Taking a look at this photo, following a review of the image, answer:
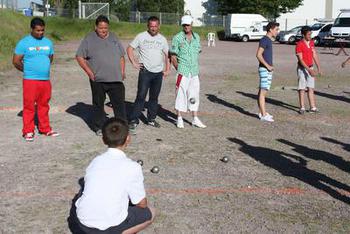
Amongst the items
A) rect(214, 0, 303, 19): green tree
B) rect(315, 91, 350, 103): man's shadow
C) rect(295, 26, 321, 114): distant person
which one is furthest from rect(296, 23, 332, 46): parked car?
rect(295, 26, 321, 114): distant person

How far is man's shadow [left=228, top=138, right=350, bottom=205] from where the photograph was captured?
19.7ft

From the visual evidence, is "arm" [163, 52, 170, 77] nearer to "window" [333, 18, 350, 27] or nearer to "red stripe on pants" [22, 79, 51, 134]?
"red stripe on pants" [22, 79, 51, 134]

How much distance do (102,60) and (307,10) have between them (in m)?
64.6

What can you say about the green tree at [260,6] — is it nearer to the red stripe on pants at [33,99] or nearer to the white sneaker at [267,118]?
the white sneaker at [267,118]

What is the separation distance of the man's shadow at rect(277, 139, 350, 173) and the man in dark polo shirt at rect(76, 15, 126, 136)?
2.90 meters

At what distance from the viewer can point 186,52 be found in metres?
8.57

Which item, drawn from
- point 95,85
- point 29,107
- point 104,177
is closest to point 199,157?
point 95,85

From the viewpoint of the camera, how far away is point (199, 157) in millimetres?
7254

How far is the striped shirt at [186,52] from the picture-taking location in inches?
337

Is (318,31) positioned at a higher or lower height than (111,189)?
higher

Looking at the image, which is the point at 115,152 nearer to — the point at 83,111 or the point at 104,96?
the point at 104,96

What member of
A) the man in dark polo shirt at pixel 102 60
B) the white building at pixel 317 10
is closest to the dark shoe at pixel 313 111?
the man in dark polo shirt at pixel 102 60

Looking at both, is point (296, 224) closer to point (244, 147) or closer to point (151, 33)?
point (244, 147)

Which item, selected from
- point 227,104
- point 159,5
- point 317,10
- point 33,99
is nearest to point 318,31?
point 159,5
